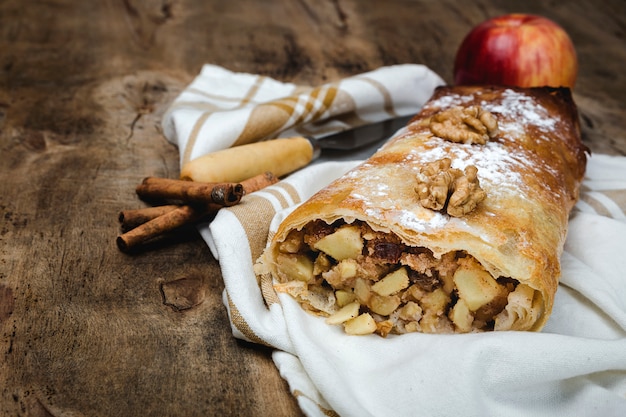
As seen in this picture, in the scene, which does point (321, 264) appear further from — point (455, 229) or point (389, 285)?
point (455, 229)

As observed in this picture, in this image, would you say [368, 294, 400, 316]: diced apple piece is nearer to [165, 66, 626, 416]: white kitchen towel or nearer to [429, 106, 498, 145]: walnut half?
[165, 66, 626, 416]: white kitchen towel

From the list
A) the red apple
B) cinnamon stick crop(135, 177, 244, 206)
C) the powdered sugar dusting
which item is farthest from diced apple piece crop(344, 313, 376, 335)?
the red apple

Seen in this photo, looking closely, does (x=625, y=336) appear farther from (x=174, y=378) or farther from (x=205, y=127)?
(x=205, y=127)

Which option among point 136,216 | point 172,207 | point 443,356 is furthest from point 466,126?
point 136,216

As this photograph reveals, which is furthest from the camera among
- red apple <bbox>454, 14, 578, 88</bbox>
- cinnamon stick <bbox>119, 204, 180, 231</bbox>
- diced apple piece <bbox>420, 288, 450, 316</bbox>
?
red apple <bbox>454, 14, 578, 88</bbox>

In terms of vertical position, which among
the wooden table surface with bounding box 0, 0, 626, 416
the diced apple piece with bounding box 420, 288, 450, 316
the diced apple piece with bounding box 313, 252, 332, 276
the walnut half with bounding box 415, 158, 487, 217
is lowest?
the wooden table surface with bounding box 0, 0, 626, 416
